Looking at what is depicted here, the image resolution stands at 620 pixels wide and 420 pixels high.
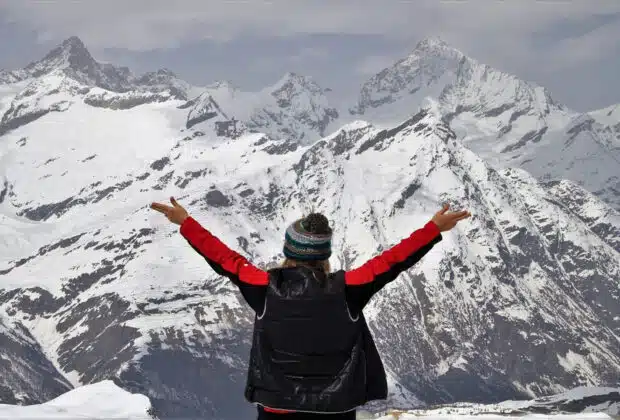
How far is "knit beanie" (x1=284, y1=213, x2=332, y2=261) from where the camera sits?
10.5m

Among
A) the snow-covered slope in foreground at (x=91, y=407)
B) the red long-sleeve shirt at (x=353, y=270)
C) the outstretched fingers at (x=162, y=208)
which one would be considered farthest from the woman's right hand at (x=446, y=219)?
the snow-covered slope in foreground at (x=91, y=407)

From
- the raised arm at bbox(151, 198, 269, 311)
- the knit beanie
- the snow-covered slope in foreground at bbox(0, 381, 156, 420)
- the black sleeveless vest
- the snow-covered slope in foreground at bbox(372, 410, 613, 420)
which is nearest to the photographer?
the black sleeveless vest

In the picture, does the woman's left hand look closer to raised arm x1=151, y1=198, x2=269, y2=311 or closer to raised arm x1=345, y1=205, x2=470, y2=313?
raised arm x1=151, y1=198, x2=269, y2=311

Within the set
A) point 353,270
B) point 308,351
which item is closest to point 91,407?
point 308,351

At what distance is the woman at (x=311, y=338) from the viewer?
10086 mm

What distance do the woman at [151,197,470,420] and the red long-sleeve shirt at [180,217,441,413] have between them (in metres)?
0.01

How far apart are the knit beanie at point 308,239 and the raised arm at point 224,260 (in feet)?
1.59

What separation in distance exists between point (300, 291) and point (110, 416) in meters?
12.0

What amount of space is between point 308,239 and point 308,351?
135cm

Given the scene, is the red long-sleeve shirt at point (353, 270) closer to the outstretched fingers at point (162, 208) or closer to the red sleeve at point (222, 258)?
the red sleeve at point (222, 258)

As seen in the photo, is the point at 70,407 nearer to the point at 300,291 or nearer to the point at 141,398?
the point at 141,398

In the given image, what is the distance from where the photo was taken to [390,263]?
1055 centimetres

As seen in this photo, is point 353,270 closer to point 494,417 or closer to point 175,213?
point 175,213

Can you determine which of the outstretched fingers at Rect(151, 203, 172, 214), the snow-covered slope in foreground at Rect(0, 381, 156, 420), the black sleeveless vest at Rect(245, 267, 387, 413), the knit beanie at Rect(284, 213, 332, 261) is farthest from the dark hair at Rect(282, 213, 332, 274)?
the snow-covered slope in foreground at Rect(0, 381, 156, 420)
